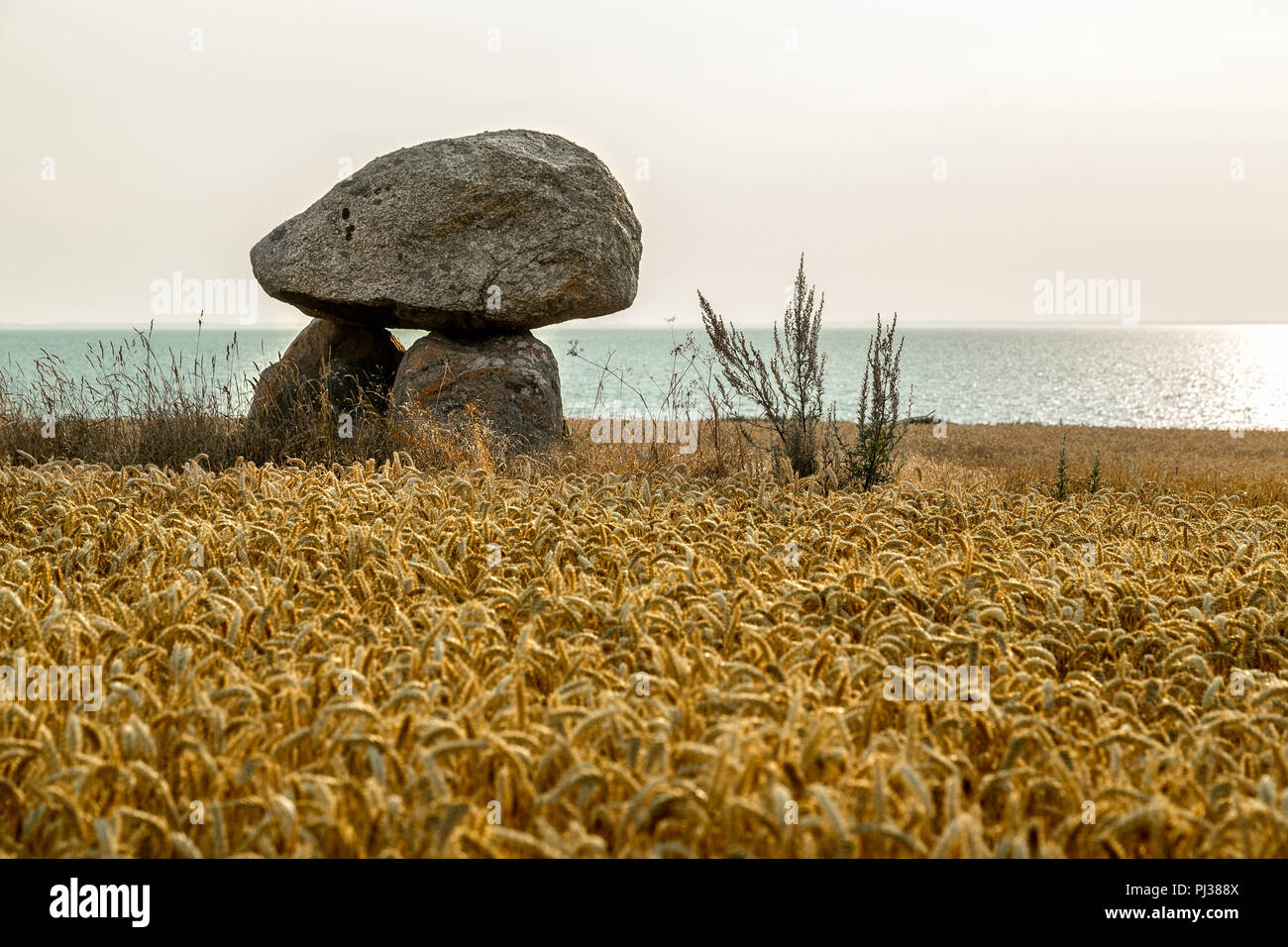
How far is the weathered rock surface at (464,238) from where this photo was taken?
27.3ft

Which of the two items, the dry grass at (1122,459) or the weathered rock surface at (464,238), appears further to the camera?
the weathered rock surface at (464,238)

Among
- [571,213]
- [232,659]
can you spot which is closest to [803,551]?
[232,659]

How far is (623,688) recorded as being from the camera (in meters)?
2.14

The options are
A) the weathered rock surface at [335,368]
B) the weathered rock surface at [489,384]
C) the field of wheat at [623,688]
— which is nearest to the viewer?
the field of wheat at [623,688]

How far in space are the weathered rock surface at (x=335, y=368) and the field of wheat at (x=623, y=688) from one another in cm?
471

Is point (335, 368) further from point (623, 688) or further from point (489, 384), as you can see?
point (623, 688)

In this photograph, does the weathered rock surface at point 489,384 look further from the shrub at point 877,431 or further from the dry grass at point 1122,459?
the dry grass at point 1122,459

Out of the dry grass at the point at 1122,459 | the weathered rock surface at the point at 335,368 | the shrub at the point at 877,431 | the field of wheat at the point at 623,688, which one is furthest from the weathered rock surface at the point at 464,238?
the field of wheat at the point at 623,688

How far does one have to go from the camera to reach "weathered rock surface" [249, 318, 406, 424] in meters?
8.59

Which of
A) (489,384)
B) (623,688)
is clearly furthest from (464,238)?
(623,688)

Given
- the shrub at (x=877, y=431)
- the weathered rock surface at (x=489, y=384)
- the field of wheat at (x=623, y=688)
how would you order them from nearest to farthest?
the field of wheat at (x=623, y=688) < the shrub at (x=877, y=431) < the weathered rock surface at (x=489, y=384)

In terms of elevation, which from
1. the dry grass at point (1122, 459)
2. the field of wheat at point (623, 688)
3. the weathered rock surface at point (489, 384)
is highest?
the weathered rock surface at point (489, 384)
